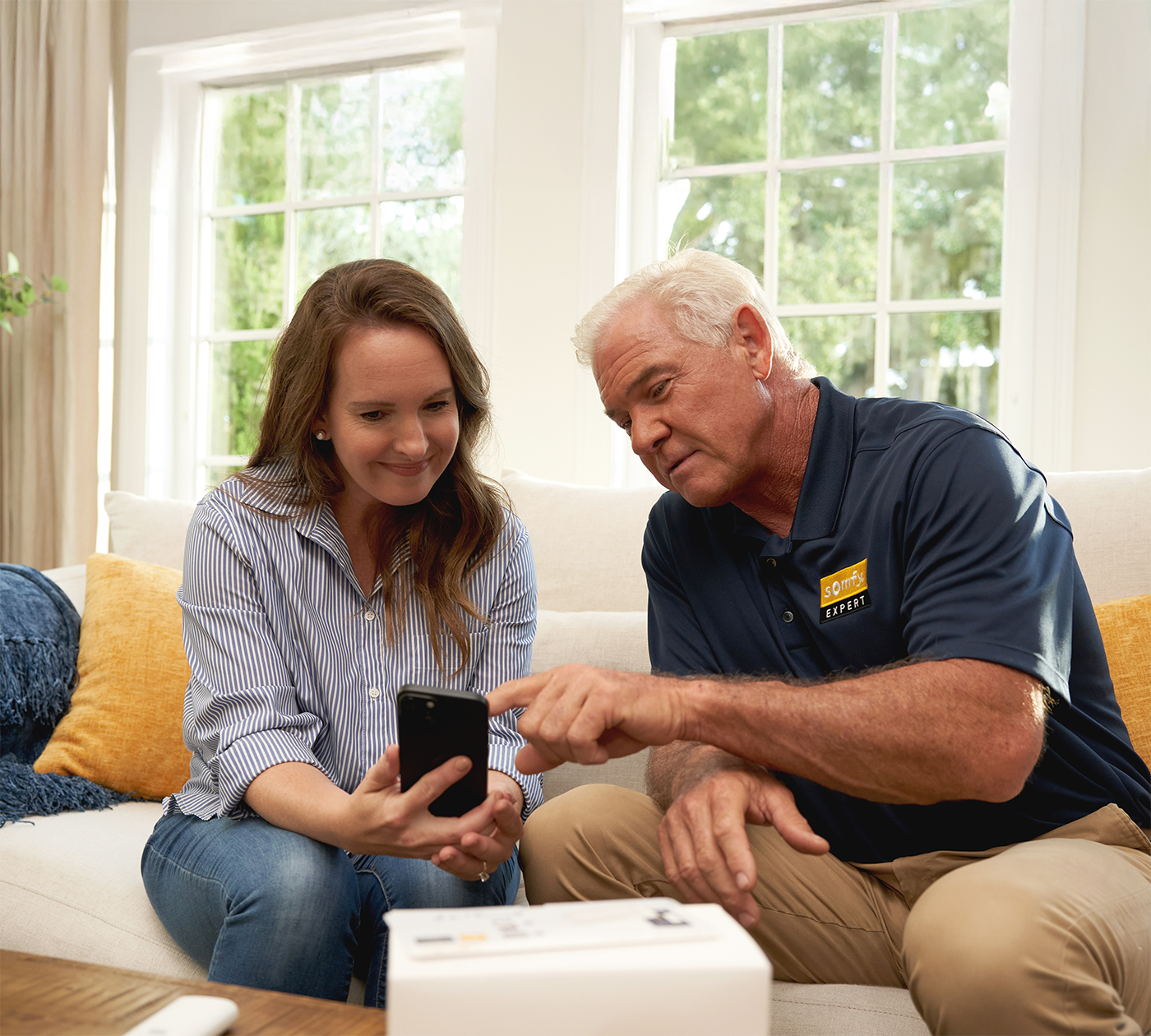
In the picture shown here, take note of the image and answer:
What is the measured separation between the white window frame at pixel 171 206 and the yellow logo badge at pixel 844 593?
2.12 m

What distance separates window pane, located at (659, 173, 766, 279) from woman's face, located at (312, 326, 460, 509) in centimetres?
162

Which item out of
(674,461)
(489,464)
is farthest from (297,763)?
(489,464)

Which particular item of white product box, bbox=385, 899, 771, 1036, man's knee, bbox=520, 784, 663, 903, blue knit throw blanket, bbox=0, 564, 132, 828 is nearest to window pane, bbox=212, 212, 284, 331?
blue knit throw blanket, bbox=0, 564, 132, 828

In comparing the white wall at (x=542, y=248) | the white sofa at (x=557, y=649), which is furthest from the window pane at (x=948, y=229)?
the white sofa at (x=557, y=649)

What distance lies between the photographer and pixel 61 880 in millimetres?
1404

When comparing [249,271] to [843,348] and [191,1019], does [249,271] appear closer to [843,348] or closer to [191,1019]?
[843,348]

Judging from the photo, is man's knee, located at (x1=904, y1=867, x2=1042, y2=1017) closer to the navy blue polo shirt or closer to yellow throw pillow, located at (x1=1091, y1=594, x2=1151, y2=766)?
the navy blue polo shirt

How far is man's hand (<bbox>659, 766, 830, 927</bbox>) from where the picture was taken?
1.08m

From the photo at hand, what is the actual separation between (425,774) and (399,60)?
278 centimetres

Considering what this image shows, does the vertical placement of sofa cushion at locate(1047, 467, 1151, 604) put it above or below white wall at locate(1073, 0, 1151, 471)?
below

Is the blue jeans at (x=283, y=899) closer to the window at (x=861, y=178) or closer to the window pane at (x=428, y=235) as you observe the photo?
the window at (x=861, y=178)

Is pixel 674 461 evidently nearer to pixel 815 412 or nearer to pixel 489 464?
pixel 815 412

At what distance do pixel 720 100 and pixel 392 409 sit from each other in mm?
1928

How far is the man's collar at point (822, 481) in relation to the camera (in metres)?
1.30
